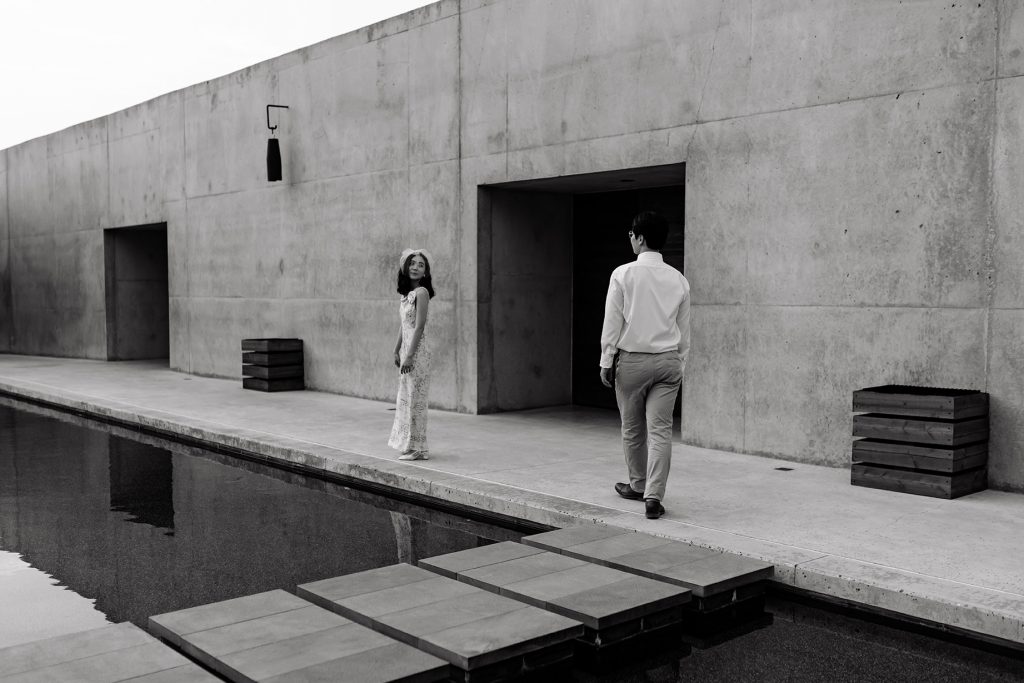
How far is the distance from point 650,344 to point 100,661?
11.1ft

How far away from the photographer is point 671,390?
18.5ft

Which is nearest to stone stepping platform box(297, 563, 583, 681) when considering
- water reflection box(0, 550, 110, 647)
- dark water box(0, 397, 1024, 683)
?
dark water box(0, 397, 1024, 683)

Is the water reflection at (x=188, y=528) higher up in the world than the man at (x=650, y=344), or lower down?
lower down

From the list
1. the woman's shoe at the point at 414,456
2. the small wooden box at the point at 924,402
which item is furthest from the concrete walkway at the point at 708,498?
the small wooden box at the point at 924,402

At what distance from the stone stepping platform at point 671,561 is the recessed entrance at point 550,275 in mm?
5331

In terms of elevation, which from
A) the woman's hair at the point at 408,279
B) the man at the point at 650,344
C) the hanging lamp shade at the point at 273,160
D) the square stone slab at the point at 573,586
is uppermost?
the hanging lamp shade at the point at 273,160

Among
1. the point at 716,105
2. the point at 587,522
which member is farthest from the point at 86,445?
the point at 716,105

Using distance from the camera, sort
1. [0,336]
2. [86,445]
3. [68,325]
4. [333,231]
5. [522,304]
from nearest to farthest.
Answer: [86,445], [522,304], [333,231], [68,325], [0,336]

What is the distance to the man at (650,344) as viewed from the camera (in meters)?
5.58

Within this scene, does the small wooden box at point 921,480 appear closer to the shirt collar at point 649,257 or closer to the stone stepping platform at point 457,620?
the shirt collar at point 649,257

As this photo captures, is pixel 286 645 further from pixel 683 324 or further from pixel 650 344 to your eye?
pixel 683 324

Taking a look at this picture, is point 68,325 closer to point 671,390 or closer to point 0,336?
point 0,336

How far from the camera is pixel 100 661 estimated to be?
3.45 meters

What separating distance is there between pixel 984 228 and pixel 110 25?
27243 mm
